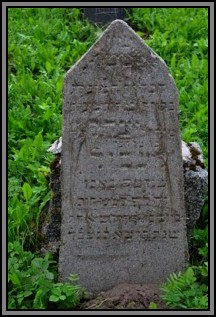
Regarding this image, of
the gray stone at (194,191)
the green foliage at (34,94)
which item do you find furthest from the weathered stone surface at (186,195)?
the green foliage at (34,94)

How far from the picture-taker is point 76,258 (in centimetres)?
399

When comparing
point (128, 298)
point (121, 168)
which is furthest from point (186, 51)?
point (128, 298)

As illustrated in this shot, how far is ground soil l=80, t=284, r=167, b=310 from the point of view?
3.80 m

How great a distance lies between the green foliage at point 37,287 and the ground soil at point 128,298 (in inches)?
4.2

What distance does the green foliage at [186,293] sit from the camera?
370 cm

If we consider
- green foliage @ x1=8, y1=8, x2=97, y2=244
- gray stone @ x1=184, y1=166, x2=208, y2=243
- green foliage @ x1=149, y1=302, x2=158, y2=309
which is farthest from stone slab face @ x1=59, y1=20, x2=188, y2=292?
green foliage @ x1=8, y1=8, x2=97, y2=244

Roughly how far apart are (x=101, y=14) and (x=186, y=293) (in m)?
4.21

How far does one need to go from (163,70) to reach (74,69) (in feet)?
A: 1.47

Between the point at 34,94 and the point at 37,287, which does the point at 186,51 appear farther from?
the point at 37,287

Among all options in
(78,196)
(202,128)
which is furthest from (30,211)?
(202,128)

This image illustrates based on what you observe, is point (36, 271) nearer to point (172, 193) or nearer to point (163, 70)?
point (172, 193)

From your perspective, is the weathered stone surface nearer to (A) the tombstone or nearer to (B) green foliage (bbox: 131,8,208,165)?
(B) green foliage (bbox: 131,8,208,165)

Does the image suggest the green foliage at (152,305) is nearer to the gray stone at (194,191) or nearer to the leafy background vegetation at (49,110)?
the leafy background vegetation at (49,110)

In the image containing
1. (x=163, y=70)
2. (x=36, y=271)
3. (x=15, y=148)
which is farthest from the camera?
(x=15, y=148)
